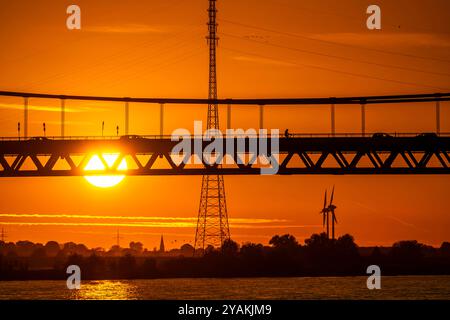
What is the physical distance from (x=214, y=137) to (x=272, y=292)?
5451cm

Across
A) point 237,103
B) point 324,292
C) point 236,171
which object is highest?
point 237,103

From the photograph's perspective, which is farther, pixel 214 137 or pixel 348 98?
pixel 348 98

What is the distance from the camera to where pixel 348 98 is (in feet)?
319

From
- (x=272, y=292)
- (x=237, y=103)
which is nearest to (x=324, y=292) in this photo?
(x=272, y=292)

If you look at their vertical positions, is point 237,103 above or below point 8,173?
above

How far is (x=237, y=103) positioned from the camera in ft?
327

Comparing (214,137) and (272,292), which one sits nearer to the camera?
(214,137)

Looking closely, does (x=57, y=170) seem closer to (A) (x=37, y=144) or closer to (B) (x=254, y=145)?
(A) (x=37, y=144)
